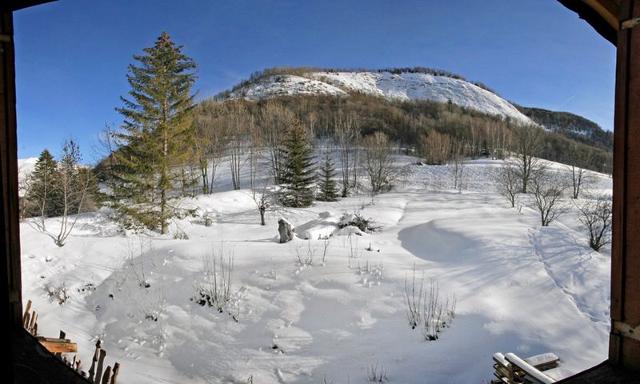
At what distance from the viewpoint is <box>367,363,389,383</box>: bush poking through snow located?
18.4 feet

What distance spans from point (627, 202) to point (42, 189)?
90.4ft

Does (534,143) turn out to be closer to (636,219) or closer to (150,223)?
(150,223)

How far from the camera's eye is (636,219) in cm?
176

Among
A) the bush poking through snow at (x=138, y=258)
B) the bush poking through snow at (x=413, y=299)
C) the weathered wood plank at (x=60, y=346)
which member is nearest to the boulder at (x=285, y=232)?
the bush poking through snow at (x=138, y=258)

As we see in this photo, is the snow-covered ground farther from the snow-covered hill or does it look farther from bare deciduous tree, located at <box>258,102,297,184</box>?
the snow-covered hill

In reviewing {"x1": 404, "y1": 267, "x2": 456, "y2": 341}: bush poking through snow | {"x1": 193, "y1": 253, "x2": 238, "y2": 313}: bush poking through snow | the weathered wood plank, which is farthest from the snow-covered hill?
the weathered wood plank

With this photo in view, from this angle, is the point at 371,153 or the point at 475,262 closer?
the point at 475,262

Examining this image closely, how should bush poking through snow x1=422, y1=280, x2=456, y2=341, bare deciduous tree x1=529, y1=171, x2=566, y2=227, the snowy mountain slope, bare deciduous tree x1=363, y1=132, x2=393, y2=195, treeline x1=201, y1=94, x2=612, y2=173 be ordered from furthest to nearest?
the snowy mountain slope → treeline x1=201, y1=94, x2=612, y2=173 → bare deciduous tree x1=363, y1=132, x2=393, y2=195 → bare deciduous tree x1=529, y1=171, x2=566, y2=227 → bush poking through snow x1=422, y1=280, x2=456, y2=341

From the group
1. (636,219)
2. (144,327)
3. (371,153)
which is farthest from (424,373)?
(371,153)

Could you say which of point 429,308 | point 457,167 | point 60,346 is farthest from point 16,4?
point 457,167

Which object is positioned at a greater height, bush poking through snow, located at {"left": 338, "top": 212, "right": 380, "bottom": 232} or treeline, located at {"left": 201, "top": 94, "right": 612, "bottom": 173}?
treeline, located at {"left": 201, "top": 94, "right": 612, "bottom": 173}

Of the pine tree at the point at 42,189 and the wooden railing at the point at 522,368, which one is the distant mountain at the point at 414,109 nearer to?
the pine tree at the point at 42,189

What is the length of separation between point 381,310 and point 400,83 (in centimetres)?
12465

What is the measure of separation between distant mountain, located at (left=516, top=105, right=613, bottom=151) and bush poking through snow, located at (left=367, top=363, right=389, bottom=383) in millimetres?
108555
